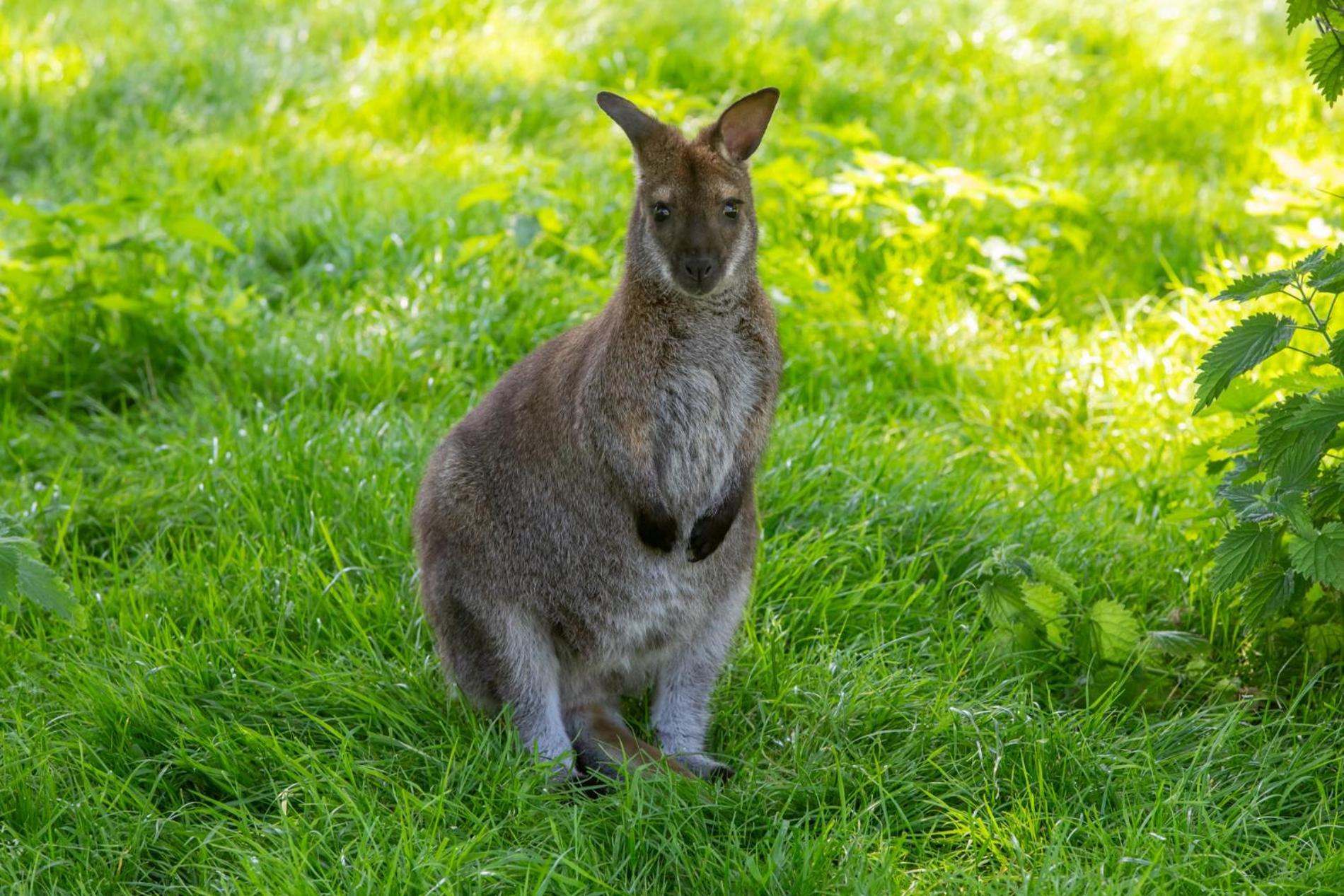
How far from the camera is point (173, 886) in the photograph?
108 inches

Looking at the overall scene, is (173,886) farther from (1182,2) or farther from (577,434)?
(1182,2)

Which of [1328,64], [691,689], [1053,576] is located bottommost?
[691,689]

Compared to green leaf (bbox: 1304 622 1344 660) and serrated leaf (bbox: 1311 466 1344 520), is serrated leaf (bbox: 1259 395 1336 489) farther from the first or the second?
green leaf (bbox: 1304 622 1344 660)

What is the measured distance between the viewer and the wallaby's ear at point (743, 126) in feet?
10.6

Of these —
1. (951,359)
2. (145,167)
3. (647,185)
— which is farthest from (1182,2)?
(647,185)

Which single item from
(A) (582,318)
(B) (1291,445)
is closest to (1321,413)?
(B) (1291,445)

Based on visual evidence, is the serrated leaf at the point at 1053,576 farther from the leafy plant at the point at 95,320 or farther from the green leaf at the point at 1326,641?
the leafy plant at the point at 95,320

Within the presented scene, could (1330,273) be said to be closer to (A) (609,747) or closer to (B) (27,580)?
(A) (609,747)

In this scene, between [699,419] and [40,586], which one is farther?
[699,419]

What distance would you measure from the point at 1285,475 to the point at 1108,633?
0.66 m

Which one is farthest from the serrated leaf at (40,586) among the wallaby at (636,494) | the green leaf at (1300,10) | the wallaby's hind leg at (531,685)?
the green leaf at (1300,10)

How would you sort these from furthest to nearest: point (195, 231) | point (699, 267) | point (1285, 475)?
1. point (195, 231)
2. point (699, 267)
3. point (1285, 475)

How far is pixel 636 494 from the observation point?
3.14 metres

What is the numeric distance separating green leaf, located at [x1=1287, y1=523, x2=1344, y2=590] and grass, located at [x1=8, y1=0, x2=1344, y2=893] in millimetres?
445
